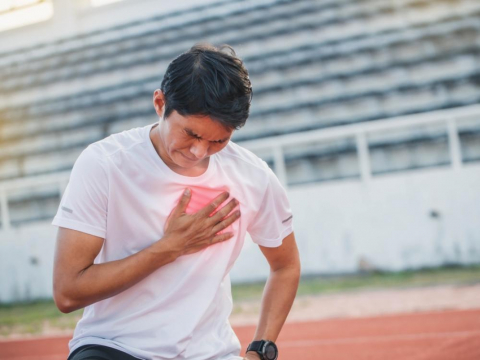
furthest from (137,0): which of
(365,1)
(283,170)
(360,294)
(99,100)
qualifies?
(360,294)

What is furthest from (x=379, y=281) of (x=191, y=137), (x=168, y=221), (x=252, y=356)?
(x=191, y=137)

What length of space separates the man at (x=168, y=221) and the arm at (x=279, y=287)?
0.10m

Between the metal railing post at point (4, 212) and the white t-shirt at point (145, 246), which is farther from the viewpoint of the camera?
the metal railing post at point (4, 212)

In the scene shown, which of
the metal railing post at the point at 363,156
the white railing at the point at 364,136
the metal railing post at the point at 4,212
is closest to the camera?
the white railing at the point at 364,136

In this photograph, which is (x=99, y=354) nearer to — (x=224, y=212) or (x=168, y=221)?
(x=168, y=221)

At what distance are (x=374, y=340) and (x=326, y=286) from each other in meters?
1.89

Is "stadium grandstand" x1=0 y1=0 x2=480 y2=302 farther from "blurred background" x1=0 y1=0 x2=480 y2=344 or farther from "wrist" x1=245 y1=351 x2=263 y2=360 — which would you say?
"wrist" x1=245 y1=351 x2=263 y2=360

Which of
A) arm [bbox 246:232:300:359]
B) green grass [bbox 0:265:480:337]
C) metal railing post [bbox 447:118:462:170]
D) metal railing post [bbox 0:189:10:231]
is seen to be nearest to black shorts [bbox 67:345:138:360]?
arm [bbox 246:232:300:359]

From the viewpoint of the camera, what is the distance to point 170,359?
69.8 inches

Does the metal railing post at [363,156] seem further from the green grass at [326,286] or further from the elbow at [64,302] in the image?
the elbow at [64,302]

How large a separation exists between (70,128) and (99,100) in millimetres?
539

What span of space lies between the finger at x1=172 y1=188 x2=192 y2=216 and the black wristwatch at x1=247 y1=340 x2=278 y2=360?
47 centimetres

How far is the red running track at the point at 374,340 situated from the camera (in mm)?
4164

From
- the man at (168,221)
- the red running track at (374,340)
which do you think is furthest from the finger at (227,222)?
the red running track at (374,340)
